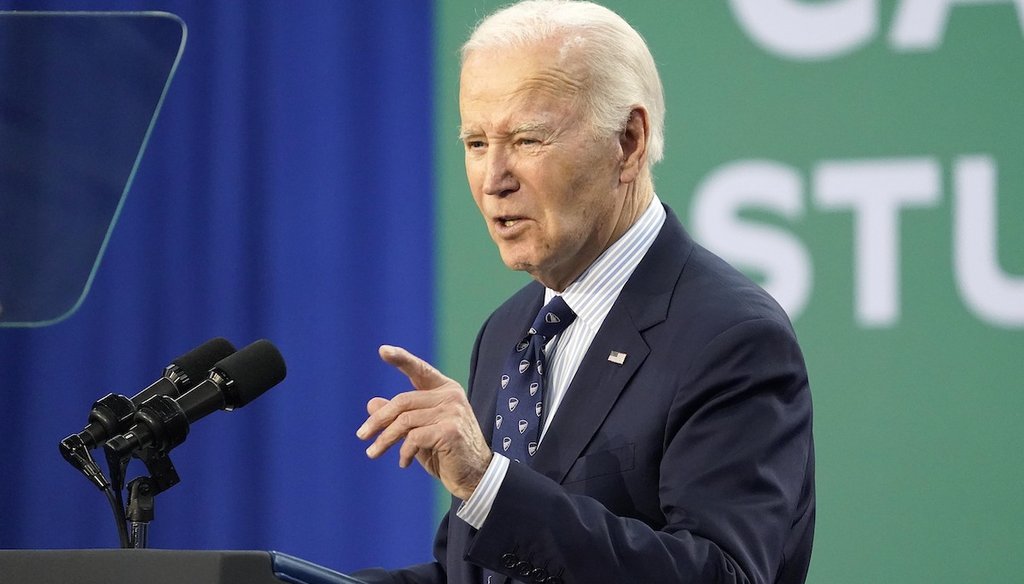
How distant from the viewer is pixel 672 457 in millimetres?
1712

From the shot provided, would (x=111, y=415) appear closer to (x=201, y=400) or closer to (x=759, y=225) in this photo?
(x=201, y=400)

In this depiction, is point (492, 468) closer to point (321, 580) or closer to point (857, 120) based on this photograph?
point (321, 580)

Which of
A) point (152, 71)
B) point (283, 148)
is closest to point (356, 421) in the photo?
point (283, 148)

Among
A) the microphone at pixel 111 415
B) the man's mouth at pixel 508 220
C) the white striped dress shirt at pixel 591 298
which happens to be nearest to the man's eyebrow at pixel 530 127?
the man's mouth at pixel 508 220

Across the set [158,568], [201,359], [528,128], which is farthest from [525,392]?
[158,568]

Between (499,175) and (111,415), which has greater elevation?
(499,175)

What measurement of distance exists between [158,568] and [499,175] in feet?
2.84


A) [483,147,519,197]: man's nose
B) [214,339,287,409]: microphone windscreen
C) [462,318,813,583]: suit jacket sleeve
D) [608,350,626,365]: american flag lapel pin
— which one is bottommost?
[462,318,813,583]: suit jacket sleeve

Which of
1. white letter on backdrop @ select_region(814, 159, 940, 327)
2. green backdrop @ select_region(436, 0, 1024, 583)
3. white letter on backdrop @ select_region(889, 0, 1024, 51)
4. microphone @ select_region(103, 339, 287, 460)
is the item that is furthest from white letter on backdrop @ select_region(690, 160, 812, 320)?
microphone @ select_region(103, 339, 287, 460)

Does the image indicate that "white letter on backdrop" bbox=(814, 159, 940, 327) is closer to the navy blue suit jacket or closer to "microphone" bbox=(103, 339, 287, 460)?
the navy blue suit jacket

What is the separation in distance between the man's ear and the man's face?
2.3 inches

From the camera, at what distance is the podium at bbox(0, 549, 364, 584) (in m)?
1.20

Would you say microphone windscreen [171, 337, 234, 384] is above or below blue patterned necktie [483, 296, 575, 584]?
above

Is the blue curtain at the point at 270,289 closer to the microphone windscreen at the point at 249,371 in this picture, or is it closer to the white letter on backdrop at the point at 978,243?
the white letter on backdrop at the point at 978,243
